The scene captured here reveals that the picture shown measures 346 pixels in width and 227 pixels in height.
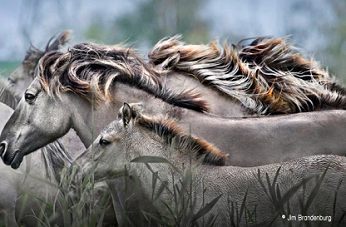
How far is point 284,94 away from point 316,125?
519mm

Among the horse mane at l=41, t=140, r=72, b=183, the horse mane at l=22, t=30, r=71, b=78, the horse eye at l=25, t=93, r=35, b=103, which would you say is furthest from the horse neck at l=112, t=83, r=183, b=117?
the horse mane at l=22, t=30, r=71, b=78

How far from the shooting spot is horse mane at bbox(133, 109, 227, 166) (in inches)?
113

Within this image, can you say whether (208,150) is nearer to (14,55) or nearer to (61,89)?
(61,89)

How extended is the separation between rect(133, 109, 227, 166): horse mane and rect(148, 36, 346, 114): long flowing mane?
0.78m

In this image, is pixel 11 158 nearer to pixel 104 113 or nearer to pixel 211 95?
pixel 104 113

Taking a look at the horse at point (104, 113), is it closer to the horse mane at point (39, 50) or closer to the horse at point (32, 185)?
the horse at point (32, 185)

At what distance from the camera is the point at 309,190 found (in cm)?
246

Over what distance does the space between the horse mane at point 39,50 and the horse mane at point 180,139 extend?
2382mm

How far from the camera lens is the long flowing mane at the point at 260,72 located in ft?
12.0

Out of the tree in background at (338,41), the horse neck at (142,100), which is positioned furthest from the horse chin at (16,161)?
the tree in background at (338,41)

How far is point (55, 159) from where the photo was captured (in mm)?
3990

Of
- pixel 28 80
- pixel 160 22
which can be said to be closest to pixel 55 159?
pixel 160 22

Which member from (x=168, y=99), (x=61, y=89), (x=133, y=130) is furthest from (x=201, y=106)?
(x=61, y=89)

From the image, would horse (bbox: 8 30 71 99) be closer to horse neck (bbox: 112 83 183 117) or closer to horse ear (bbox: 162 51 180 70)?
horse ear (bbox: 162 51 180 70)
